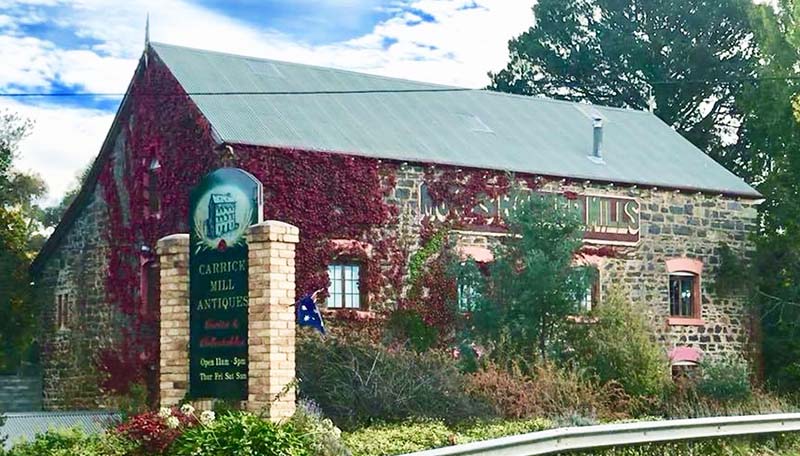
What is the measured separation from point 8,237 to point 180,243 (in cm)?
1646

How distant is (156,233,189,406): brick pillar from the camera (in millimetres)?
17875

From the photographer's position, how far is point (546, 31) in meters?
48.5

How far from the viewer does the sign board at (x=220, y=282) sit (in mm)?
16812

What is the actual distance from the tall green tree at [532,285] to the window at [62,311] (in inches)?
418

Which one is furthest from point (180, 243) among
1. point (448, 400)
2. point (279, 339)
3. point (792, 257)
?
point (792, 257)

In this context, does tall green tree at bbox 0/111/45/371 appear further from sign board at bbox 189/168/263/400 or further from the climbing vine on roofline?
sign board at bbox 189/168/263/400

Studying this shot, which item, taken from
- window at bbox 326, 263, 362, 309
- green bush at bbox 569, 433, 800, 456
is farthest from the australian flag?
green bush at bbox 569, 433, 800, 456

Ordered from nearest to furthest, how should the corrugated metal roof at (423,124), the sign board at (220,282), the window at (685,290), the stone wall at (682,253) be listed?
the sign board at (220,282) < the corrugated metal roof at (423,124) < the stone wall at (682,253) < the window at (685,290)

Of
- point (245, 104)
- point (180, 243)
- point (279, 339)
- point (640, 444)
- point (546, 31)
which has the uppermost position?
point (546, 31)

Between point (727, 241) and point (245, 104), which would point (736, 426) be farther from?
point (727, 241)

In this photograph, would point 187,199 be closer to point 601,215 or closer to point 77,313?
point 77,313

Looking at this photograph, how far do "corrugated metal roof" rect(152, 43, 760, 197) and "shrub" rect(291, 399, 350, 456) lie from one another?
9760mm

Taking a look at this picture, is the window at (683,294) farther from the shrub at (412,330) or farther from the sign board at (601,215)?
the shrub at (412,330)

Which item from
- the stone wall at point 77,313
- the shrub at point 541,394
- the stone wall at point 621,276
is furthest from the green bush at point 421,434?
the stone wall at point 77,313
